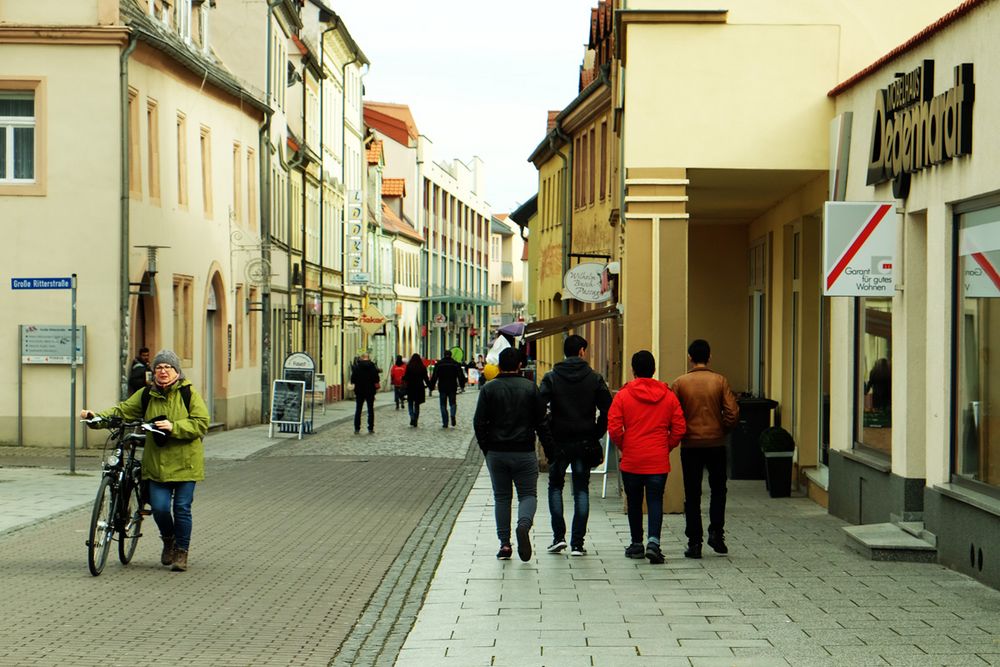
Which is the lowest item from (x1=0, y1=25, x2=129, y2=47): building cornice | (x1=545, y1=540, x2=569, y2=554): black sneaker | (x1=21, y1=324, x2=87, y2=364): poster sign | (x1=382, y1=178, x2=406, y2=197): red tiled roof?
(x1=545, y1=540, x2=569, y2=554): black sneaker

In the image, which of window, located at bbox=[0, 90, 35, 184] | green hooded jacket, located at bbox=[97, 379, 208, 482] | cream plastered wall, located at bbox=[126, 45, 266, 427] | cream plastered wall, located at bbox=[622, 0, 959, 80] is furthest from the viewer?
cream plastered wall, located at bbox=[126, 45, 266, 427]

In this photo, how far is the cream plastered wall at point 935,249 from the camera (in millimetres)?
10410

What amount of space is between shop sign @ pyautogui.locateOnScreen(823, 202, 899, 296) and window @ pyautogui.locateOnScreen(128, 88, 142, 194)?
629 inches

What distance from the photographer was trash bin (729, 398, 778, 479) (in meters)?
19.7

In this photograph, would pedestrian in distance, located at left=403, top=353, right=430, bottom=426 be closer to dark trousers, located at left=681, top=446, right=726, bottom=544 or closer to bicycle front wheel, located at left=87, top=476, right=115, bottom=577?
dark trousers, located at left=681, top=446, right=726, bottom=544

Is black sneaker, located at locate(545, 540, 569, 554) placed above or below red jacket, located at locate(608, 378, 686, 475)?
below

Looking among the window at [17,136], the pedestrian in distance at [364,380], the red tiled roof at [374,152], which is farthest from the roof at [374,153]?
the window at [17,136]

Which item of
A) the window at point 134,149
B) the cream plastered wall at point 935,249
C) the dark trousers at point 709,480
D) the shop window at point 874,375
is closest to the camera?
the cream plastered wall at point 935,249

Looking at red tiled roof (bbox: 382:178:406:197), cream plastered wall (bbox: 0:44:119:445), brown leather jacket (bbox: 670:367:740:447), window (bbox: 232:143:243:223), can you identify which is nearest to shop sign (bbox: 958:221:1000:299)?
brown leather jacket (bbox: 670:367:740:447)

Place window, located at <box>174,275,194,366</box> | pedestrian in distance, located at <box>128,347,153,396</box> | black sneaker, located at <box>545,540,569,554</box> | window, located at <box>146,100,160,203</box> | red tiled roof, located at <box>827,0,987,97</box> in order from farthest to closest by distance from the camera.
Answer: window, located at <box>174,275,194,366</box> → window, located at <box>146,100,160,203</box> → pedestrian in distance, located at <box>128,347,153,396</box> → black sneaker, located at <box>545,540,569,554</box> → red tiled roof, located at <box>827,0,987,97</box>

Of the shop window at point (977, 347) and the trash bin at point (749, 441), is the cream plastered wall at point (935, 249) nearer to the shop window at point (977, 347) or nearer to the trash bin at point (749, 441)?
the shop window at point (977, 347)

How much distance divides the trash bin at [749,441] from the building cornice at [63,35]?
11963mm

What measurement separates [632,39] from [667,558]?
5681 millimetres

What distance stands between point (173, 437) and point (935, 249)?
5911 mm
